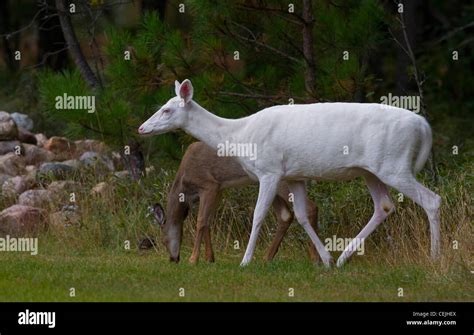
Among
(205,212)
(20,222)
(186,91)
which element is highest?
(186,91)

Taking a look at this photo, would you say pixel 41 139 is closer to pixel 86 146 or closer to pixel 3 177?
pixel 86 146

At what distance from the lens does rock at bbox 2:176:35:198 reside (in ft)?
50.8

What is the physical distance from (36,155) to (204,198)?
5843 millimetres

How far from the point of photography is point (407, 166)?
36.5ft

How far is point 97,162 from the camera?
15672mm

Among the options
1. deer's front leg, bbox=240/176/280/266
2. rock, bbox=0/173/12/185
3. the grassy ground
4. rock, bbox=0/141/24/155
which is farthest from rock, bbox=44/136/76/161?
deer's front leg, bbox=240/176/280/266

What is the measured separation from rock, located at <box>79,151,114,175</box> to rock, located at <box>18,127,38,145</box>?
1510mm

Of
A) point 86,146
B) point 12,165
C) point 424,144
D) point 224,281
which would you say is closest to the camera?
point 224,281

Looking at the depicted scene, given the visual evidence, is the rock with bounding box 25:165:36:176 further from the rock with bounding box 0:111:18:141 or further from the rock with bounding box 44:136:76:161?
the rock with bounding box 0:111:18:141
